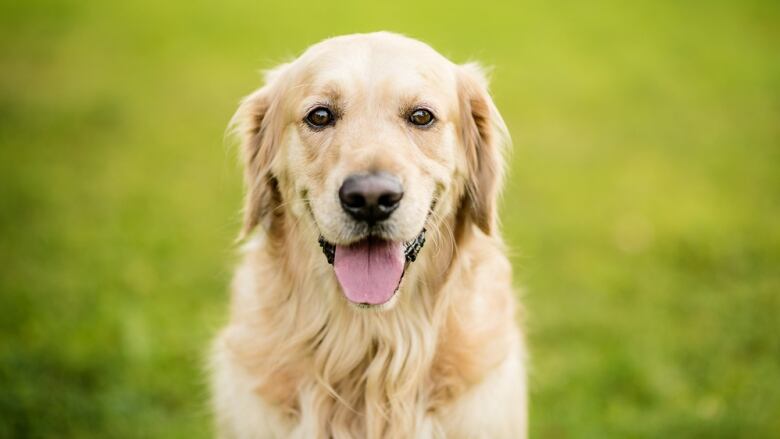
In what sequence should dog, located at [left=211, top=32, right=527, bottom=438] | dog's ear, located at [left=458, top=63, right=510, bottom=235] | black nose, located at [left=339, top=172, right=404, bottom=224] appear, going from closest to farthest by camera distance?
black nose, located at [left=339, top=172, right=404, bottom=224] → dog, located at [left=211, top=32, right=527, bottom=438] → dog's ear, located at [left=458, top=63, right=510, bottom=235]

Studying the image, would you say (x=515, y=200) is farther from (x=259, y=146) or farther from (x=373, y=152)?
(x=373, y=152)

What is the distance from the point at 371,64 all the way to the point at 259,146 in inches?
32.9

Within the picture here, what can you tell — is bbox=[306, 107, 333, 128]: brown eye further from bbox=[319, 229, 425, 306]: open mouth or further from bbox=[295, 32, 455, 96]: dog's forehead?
bbox=[319, 229, 425, 306]: open mouth

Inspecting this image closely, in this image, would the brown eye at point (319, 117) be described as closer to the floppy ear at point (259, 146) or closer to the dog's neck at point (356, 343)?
the floppy ear at point (259, 146)

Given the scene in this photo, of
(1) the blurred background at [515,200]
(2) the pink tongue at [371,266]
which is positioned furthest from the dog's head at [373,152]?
(1) the blurred background at [515,200]

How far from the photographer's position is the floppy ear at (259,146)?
3.64 m

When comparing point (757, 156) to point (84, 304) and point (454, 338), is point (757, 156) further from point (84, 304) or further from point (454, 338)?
point (84, 304)

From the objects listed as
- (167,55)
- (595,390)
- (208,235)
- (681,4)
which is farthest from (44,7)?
(595,390)

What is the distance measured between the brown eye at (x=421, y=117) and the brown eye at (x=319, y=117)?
0.36 metres

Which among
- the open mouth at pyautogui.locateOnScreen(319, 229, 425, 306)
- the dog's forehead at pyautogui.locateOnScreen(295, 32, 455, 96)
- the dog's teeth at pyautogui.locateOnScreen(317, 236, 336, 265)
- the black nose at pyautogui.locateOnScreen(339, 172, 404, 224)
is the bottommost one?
the open mouth at pyautogui.locateOnScreen(319, 229, 425, 306)

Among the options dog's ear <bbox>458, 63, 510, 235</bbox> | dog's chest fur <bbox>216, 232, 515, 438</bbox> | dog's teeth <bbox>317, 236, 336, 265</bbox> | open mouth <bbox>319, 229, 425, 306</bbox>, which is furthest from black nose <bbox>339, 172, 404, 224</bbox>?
dog's ear <bbox>458, 63, 510, 235</bbox>

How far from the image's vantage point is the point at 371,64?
128 inches

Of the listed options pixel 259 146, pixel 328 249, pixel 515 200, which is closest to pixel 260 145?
pixel 259 146

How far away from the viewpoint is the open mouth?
3.09 meters
